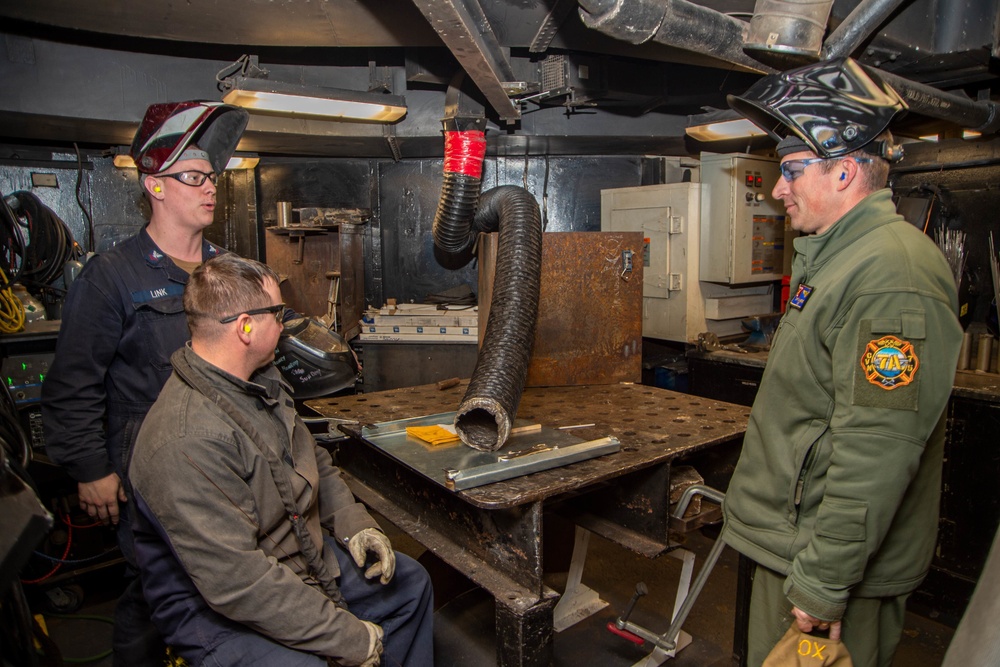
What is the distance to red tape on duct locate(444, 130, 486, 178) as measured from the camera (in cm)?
383

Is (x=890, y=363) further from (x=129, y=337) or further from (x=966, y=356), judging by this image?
(x=966, y=356)

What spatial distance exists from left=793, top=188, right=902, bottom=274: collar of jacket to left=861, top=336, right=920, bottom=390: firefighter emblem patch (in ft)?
0.94

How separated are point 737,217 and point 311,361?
2.88 m

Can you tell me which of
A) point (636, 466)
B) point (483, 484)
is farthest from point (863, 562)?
point (483, 484)

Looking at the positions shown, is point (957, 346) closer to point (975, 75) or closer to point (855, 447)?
point (855, 447)

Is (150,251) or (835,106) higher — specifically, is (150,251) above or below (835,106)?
below

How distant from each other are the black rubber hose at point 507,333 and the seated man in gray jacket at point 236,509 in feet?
1.65

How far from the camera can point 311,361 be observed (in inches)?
87.0

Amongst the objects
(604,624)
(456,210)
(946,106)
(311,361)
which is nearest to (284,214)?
(456,210)

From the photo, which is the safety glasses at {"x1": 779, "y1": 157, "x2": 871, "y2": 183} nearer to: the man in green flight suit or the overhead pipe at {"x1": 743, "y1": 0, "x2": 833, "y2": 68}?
the man in green flight suit

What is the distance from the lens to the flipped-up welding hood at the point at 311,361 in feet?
7.20

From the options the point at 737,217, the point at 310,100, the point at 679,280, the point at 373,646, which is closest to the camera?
the point at 373,646

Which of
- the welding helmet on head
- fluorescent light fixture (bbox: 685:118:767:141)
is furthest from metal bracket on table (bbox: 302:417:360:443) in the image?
fluorescent light fixture (bbox: 685:118:767:141)

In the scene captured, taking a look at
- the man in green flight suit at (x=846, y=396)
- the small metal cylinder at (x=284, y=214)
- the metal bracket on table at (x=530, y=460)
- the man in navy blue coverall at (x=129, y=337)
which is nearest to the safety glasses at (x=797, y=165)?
the man in green flight suit at (x=846, y=396)
